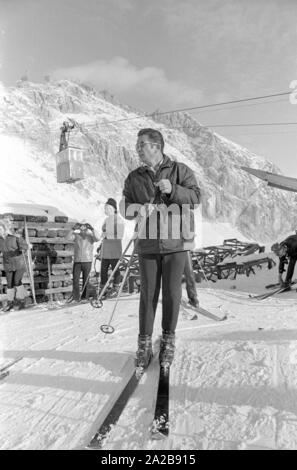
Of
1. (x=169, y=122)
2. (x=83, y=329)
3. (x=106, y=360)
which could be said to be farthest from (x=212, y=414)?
(x=169, y=122)

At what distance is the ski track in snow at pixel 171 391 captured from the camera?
1926 millimetres

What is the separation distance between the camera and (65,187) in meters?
47.2

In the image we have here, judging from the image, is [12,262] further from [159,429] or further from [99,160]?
[99,160]

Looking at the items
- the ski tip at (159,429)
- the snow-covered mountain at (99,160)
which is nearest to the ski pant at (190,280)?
the ski tip at (159,429)

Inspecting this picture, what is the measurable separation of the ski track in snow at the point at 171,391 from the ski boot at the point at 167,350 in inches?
4.4

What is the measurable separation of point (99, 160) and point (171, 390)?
42602mm

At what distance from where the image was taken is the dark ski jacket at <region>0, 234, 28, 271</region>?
25.2 feet

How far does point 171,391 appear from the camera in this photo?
8.11 ft

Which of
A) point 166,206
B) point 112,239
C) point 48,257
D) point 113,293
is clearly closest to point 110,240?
point 112,239

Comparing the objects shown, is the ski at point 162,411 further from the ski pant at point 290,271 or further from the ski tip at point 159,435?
the ski pant at point 290,271

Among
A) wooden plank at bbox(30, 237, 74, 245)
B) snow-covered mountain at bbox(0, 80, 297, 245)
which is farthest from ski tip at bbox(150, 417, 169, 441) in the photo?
snow-covered mountain at bbox(0, 80, 297, 245)

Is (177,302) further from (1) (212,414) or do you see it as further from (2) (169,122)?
(2) (169,122)

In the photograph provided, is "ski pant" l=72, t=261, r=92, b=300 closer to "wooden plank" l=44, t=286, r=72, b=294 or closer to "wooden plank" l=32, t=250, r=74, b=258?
"wooden plank" l=44, t=286, r=72, b=294

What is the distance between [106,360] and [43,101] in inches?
2207
